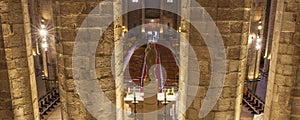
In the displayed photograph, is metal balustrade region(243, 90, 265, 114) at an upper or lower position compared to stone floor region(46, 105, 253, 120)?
upper

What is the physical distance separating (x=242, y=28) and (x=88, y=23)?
65.5 inches

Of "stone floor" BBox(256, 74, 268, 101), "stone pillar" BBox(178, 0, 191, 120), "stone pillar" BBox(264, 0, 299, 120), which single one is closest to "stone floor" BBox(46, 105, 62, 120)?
"stone pillar" BBox(178, 0, 191, 120)

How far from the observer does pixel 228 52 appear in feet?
10.1

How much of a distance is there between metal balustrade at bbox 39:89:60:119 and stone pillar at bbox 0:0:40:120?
458cm

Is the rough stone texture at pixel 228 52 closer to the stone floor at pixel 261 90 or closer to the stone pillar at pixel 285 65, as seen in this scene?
the stone pillar at pixel 285 65

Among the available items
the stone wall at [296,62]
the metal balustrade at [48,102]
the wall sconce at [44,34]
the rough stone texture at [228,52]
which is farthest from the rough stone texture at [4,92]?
the wall sconce at [44,34]

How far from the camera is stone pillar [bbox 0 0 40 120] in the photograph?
11.1 feet

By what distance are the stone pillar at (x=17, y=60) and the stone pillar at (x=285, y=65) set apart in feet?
10.8

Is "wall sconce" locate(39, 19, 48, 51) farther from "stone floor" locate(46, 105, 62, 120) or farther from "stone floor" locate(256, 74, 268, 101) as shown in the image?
"stone floor" locate(256, 74, 268, 101)

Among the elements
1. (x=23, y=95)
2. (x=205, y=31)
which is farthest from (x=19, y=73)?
(x=205, y=31)

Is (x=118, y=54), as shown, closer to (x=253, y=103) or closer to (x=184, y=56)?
(x=184, y=56)

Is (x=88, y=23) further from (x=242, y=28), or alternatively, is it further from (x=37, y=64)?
(x=37, y=64)

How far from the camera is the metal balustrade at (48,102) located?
8.29 meters

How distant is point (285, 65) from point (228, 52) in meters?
1.07
